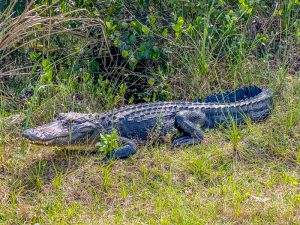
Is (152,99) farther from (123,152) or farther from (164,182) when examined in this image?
(164,182)

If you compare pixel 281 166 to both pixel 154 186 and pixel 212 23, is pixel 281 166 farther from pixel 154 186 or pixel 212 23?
pixel 212 23

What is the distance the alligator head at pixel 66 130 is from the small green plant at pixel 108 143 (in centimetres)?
27

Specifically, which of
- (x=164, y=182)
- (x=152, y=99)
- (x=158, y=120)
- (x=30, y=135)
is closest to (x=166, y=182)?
(x=164, y=182)

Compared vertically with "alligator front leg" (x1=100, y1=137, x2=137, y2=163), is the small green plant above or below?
above

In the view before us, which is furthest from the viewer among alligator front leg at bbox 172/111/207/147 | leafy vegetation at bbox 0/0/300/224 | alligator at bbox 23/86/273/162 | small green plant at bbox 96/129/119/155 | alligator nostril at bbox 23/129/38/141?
alligator front leg at bbox 172/111/207/147

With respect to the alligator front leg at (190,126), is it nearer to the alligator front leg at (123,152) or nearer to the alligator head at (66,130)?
the alligator front leg at (123,152)

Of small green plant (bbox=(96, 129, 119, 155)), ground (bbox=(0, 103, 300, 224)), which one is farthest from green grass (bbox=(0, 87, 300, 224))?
small green plant (bbox=(96, 129, 119, 155))

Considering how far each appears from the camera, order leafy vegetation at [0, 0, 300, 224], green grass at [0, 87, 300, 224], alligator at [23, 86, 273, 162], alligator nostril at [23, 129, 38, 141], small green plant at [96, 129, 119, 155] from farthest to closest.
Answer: alligator at [23, 86, 273, 162] < small green plant at [96, 129, 119, 155] < alligator nostril at [23, 129, 38, 141] < leafy vegetation at [0, 0, 300, 224] < green grass at [0, 87, 300, 224]

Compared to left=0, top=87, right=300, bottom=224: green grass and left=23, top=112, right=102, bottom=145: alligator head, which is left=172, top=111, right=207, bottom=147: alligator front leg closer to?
left=0, top=87, right=300, bottom=224: green grass

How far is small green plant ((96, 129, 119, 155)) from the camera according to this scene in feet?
15.8

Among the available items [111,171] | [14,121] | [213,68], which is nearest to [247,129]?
[213,68]

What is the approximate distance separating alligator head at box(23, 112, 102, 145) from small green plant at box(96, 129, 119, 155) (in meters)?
0.27

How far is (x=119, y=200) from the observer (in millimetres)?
4332

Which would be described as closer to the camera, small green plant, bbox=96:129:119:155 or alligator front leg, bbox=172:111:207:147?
small green plant, bbox=96:129:119:155
